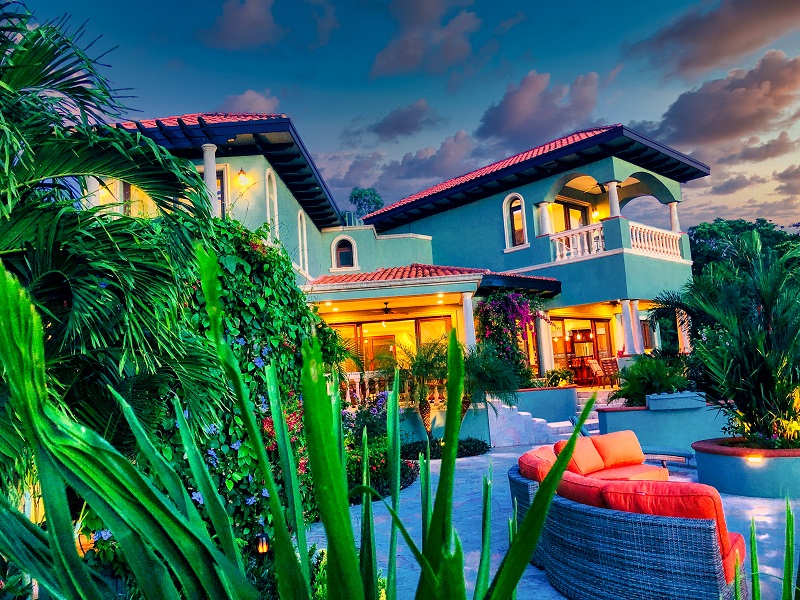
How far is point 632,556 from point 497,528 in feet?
9.07

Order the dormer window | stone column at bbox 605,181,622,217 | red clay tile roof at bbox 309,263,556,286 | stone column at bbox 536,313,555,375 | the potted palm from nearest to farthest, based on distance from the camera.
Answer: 1. the potted palm
2. red clay tile roof at bbox 309,263,556,286
3. stone column at bbox 605,181,622,217
4. stone column at bbox 536,313,555,375
5. the dormer window

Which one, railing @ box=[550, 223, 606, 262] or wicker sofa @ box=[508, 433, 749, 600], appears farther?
railing @ box=[550, 223, 606, 262]

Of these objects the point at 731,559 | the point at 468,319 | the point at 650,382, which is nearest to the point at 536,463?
the point at 731,559

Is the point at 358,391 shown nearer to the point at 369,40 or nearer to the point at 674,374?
the point at 674,374

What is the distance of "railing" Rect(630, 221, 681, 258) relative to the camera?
56.2 ft

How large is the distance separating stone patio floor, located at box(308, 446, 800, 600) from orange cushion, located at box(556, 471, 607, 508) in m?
0.72

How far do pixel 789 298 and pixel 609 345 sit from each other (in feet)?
46.0

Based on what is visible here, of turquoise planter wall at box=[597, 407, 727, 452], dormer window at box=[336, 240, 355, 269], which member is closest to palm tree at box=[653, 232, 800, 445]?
turquoise planter wall at box=[597, 407, 727, 452]

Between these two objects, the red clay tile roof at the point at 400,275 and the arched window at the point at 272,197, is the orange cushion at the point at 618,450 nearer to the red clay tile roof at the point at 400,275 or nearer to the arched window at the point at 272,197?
the red clay tile roof at the point at 400,275

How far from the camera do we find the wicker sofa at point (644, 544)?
12.5 ft

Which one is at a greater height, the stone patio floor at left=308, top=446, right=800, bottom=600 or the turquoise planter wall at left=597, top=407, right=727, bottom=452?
the turquoise planter wall at left=597, top=407, right=727, bottom=452

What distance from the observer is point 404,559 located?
224 inches

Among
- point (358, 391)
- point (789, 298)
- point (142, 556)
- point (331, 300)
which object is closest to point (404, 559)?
point (142, 556)

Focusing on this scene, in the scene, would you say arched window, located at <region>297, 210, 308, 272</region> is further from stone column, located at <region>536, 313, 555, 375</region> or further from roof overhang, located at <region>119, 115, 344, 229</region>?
stone column, located at <region>536, 313, 555, 375</region>
